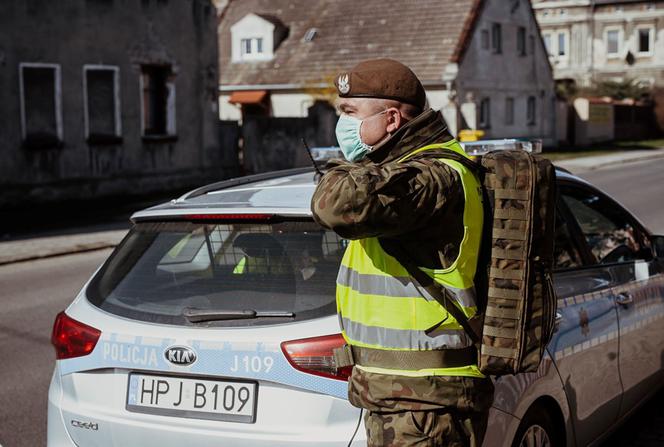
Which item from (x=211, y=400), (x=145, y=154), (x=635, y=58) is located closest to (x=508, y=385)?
(x=211, y=400)

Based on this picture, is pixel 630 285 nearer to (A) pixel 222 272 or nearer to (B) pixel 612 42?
(A) pixel 222 272

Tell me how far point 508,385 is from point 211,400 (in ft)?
3.61

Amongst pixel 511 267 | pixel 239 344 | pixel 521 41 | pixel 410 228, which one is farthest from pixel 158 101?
pixel 521 41

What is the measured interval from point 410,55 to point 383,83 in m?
36.4

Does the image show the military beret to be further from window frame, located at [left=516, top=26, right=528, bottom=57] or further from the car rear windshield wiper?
window frame, located at [left=516, top=26, right=528, bottom=57]

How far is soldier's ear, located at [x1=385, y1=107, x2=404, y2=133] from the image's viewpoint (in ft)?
10.2

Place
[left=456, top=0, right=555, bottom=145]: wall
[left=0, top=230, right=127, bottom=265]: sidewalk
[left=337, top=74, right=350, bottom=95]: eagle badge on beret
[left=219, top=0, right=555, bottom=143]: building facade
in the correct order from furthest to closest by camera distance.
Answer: [left=456, top=0, right=555, bottom=145]: wall → [left=219, top=0, right=555, bottom=143]: building facade → [left=0, top=230, right=127, bottom=265]: sidewalk → [left=337, top=74, right=350, bottom=95]: eagle badge on beret

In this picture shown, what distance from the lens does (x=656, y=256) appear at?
211 inches

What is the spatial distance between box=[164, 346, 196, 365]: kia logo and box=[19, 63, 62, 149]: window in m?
18.2

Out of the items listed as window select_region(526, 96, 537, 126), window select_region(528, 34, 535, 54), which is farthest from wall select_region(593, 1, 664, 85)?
window select_region(528, 34, 535, 54)

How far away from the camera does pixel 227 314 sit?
147 inches

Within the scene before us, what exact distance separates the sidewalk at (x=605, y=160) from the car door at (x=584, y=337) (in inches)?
1013

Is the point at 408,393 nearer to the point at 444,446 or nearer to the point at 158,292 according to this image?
the point at 444,446

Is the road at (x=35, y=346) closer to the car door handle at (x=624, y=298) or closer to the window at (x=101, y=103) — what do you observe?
the car door handle at (x=624, y=298)
